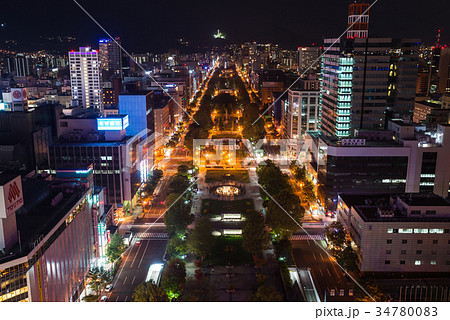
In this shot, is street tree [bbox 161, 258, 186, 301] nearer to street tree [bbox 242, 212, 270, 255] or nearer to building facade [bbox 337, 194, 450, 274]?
street tree [bbox 242, 212, 270, 255]

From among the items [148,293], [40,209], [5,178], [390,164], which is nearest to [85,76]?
[40,209]

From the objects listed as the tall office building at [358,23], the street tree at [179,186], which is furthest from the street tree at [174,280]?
the tall office building at [358,23]

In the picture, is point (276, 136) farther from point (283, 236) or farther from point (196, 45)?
point (196, 45)

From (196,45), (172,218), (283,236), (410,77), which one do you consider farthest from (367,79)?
(196,45)

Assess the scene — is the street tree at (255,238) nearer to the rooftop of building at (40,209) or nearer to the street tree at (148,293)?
the street tree at (148,293)

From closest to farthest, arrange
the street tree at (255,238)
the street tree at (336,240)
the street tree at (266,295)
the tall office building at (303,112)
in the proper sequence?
1. the street tree at (266,295)
2. the street tree at (336,240)
3. the street tree at (255,238)
4. the tall office building at (303,112)

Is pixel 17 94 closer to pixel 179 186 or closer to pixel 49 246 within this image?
pixel 179 186

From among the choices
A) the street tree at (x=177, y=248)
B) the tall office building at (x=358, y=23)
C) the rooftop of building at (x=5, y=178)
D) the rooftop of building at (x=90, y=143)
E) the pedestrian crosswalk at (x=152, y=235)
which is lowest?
the pedestrian crosswalk at (x=152, y=235)
